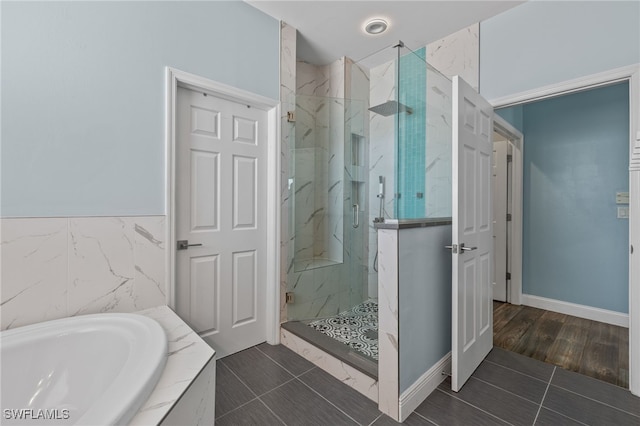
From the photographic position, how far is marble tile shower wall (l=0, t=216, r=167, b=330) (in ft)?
4.62

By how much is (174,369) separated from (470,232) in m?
1.85

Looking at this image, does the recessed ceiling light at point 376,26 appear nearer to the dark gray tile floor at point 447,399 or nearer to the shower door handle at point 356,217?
the shower door handle at point 356,217

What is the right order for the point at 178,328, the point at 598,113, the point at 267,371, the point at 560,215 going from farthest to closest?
1. the point at 560,215
2. the point at 598,113
3. the point at 267,371
4. the point at 178,328

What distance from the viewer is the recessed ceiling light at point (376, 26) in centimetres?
250

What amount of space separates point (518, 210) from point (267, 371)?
10.6 feet

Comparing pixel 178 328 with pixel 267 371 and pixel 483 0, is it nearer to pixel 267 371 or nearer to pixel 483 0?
pixel 267 371

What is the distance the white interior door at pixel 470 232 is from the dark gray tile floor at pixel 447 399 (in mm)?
155

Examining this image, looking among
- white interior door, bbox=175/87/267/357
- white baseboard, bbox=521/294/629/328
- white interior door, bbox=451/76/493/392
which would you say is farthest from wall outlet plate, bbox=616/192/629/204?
white interior door, bbox=175/87/267/357

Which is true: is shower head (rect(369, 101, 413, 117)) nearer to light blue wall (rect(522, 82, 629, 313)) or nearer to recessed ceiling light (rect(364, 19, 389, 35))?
recessed ceiling light (rect(364, 19, 389, 35))

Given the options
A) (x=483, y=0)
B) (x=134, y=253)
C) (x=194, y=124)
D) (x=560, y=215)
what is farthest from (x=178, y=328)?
(x=560, y=215)

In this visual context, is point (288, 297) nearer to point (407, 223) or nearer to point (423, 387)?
point (423, 387)

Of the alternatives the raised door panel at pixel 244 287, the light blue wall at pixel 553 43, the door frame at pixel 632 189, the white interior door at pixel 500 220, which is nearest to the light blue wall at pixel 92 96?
the raised door panel at pixel 244 287

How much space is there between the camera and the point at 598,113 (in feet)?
9.62

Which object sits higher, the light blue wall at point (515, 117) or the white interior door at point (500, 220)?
the light blue wall at point (515, 117)
